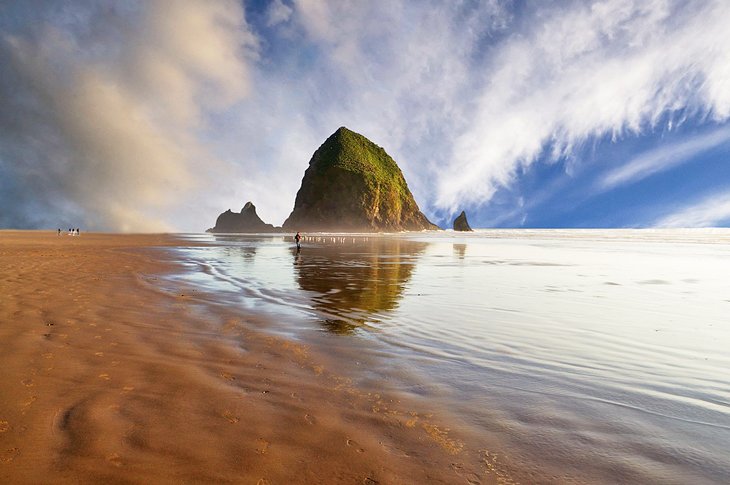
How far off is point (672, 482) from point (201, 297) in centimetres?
1051

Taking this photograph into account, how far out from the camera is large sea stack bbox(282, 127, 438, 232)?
486 ft

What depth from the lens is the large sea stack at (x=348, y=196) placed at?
14825cm

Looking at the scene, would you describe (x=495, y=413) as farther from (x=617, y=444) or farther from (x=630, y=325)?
(x=630, y=325)

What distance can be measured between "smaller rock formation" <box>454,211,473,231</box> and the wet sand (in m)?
184

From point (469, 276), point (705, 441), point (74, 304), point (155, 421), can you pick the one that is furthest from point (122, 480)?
point (469, 276)

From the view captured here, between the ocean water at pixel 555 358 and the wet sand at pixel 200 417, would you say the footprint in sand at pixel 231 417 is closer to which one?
the wet sand at pixel 200 417

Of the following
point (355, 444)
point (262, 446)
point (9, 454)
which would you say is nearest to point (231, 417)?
point (262, 446)

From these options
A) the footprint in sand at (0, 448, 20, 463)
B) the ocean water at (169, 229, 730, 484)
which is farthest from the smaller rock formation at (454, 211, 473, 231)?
the footprint in sand at (0, 448, 20, 463)

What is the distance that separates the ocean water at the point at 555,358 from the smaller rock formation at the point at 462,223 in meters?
174

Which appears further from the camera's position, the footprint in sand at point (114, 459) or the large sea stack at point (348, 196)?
the large sea stack at point (348, 196)

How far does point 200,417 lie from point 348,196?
147m

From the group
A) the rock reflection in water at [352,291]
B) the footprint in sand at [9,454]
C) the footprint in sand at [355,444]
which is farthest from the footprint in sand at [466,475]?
the rock reflection in water at [352,291]

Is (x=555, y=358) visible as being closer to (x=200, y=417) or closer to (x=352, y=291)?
(x=200, y=417)

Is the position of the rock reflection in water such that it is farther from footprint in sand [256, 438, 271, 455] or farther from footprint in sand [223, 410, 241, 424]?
footprint in sand [256, 438, 271, 455]
